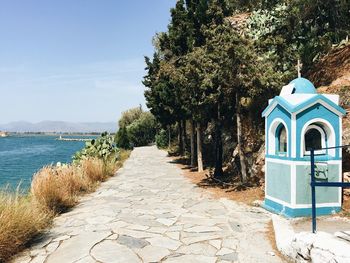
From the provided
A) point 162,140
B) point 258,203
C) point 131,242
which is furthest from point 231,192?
point 162,140

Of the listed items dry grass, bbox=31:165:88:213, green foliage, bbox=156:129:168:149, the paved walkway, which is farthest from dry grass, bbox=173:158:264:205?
green foliage, bbox=156:129:168:149

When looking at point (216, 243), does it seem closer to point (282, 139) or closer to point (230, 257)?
point (230, 257)

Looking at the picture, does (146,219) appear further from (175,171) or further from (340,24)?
(340,24)

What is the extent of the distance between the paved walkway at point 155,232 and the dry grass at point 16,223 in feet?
0.77

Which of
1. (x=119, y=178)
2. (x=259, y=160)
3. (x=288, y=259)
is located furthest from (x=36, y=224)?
(x=119, y=178)

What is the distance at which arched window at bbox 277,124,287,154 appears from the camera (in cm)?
841

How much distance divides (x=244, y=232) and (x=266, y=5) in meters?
14.5

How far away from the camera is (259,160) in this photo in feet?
36.3

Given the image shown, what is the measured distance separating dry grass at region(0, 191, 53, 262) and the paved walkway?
23cm

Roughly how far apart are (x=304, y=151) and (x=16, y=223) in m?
5.83

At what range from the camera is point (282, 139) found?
8.46 metres

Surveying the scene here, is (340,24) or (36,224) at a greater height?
(340,24)

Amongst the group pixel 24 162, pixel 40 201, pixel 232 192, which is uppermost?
pixel 40 201

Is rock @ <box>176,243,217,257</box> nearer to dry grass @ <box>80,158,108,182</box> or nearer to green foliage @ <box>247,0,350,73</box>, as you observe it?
dry grass @ <box>80,158,108,182</box>
